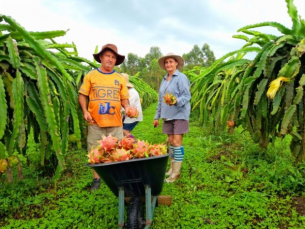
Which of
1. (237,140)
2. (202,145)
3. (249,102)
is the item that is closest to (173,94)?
(249,102)

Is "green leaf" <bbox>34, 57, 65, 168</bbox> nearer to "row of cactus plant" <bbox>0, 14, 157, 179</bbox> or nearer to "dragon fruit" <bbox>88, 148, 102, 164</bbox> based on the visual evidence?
"row of cactus plant" <bbox>0, 14, 157, 179</bbox>

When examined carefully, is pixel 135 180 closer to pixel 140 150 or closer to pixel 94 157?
pixel 140 150

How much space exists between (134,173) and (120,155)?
0.19 meters

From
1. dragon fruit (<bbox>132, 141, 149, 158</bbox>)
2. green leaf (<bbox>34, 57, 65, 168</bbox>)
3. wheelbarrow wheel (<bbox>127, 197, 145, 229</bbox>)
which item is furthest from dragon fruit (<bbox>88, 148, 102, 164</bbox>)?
wheelbarrow wheel (<bbox>127, 197, 145, 229</bbox>)

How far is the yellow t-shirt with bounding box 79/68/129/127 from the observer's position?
2.66 metres

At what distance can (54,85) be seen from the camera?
241 cm

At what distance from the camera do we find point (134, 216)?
195 centimetres

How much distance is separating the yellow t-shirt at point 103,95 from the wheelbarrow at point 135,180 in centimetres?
89

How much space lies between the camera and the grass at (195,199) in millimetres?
2221

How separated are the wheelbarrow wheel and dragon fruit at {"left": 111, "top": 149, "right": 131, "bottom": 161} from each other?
0.48 meters

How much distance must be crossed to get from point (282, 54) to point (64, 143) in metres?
2.40

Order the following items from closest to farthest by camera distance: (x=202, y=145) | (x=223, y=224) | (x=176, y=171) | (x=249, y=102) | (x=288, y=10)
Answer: (x=223, y=224), (x=288, y=10), (x=249, y=102), (x=176, y=171), (x=202, y=145)

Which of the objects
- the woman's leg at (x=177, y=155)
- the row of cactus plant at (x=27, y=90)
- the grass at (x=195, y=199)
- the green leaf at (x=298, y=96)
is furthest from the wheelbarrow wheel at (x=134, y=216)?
the green leaf at (x=298, y=96)

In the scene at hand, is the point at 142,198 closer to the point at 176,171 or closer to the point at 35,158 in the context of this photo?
the point at 176,171
